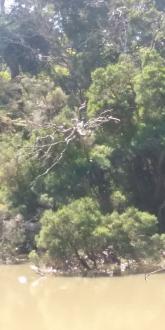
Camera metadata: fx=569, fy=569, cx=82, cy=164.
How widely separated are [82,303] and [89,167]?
5870 mm

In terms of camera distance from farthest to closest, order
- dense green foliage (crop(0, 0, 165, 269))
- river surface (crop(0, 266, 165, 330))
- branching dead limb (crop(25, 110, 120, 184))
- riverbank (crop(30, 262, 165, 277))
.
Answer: branching dead limb (crop(25, 110, 120, 184)), dense green foliage (crop(0, 0, 165, 269)), riverbank (crop(30, 262, 165, 277)), river surface (crop(0, 266, 165, 330))

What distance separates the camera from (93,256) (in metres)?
13.6

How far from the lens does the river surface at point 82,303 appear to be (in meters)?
8.57

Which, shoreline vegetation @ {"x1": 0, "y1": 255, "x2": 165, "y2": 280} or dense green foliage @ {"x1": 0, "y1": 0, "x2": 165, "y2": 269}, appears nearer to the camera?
shoreline vegetation @ {"x1": 0, "y1": 255, "x2": 165, "y2": 280}

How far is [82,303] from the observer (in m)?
10.1

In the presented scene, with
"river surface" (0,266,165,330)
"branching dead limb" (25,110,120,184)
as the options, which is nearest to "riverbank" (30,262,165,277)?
"river surface" (0,266,165,330)

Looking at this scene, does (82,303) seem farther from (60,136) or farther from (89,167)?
(60,136)

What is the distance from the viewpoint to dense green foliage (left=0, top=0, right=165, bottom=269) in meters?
13.0

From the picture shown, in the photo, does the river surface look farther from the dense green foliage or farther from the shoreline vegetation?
the dense green foliage

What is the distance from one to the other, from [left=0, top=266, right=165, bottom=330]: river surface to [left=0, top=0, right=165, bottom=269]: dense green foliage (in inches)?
43.3

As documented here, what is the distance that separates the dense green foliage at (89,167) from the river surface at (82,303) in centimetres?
110

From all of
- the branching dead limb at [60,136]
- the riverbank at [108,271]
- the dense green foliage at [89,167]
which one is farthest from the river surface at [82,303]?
the branching dead limb at [60,136]

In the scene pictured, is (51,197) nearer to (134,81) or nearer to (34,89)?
(134,81)

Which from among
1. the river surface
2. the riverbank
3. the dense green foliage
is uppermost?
A: the dense green foliage
